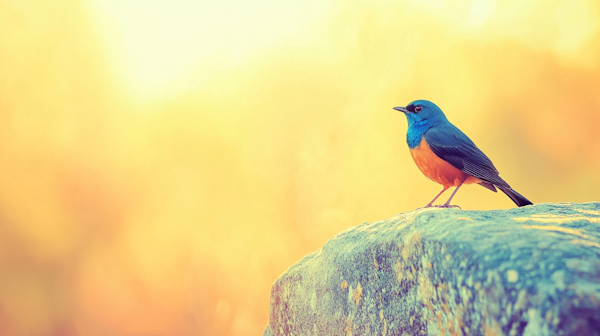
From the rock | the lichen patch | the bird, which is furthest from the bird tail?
the lichen patch

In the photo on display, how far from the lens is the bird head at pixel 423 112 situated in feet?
15.3

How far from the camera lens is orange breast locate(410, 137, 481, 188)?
4.24m

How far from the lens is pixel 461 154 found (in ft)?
14.0

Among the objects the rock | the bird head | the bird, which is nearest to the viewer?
the rock

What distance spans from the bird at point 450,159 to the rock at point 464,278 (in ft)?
3.26

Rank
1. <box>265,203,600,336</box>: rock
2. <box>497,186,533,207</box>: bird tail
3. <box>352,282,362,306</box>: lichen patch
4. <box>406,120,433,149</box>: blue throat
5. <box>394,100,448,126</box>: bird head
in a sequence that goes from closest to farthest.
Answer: <box>265,203,600,336</box>: rock < <box>352,282,362,306</box>: lichen patch < <box>497,186,533,207</box>: bird tail < <box>406,120,433,149</box>: blue throat < <box>394,100,448,126</box>: bird head

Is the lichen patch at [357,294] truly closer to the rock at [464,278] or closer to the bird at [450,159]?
the rock at [464,278]

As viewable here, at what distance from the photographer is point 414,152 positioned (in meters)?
4.52

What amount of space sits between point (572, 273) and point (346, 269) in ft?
5.42

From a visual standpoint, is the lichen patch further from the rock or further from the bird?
the bird

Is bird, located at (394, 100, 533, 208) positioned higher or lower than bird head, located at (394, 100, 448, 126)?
lower

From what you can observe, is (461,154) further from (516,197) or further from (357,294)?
(357,294)

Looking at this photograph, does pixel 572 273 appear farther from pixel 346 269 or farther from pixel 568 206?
pixel 568 206

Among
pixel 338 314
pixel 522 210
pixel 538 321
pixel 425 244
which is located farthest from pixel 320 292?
pixel 538 321
